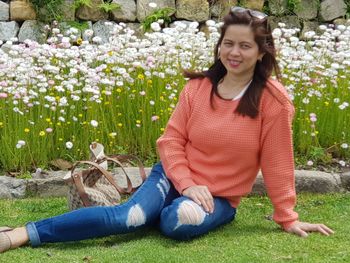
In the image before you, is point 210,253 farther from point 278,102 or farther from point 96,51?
point 96,51

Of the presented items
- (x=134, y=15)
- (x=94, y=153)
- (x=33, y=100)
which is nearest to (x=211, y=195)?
(x=94, y=153)

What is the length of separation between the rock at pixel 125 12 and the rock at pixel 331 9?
2204mm

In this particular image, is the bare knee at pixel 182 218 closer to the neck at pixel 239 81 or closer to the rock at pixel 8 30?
the neck at pixel 239 81

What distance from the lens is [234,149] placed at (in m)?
4.12

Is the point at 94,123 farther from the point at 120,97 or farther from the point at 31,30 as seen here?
the point at 31,30

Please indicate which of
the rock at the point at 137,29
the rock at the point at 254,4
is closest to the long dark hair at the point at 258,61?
the rock at the point at 137,29

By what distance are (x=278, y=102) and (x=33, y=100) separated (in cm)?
211

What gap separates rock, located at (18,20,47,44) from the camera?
8282 millimetres

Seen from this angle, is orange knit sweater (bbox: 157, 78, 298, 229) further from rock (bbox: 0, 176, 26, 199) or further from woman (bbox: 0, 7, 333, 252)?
rock (bbox: 0, 176, 26, 199)

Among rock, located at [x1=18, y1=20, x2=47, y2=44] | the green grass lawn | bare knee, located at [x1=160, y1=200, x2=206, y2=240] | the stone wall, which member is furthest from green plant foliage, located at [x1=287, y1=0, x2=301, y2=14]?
bare knee, located at [x1=160, y1=200, x2=206, y2=240]

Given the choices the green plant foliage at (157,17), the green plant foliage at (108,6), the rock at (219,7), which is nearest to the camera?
the green plant foliage at (157,17)

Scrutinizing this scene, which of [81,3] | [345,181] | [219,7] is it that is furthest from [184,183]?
[219,7]

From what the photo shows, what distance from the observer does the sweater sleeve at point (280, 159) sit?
13.4 ft

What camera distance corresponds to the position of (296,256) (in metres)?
3.79
